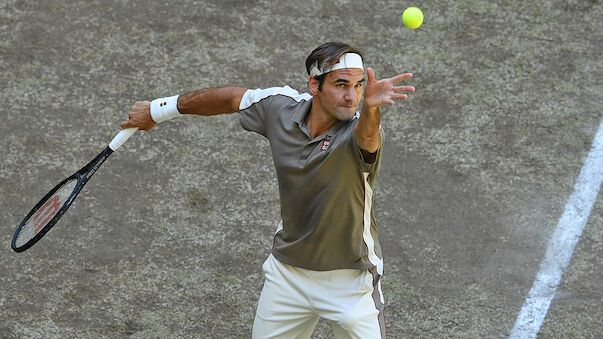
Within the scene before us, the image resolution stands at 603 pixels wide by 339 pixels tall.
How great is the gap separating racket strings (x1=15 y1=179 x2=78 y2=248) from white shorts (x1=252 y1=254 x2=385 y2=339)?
1244 mm

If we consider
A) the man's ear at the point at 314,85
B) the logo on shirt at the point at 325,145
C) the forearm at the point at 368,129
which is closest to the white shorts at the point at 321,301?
the logo on shirt at the point at 325,145

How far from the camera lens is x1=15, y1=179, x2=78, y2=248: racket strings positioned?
4895 millimetres

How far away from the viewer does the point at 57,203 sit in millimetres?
5016

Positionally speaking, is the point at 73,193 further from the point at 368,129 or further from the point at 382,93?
the point at 382,93

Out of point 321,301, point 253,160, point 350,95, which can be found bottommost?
point 321,301

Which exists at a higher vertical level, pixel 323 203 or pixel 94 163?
pixel 94 163

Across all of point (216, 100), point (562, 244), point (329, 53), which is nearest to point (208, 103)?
point (216, 100)

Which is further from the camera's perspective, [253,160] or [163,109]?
[253,160]

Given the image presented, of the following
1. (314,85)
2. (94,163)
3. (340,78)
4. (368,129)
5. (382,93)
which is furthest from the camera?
(94,163)

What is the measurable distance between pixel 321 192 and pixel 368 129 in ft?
1.56

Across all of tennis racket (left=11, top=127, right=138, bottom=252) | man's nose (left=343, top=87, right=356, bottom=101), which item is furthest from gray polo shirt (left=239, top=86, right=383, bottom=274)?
tennis racket (left=11, top=127, right=138, bottom=252)

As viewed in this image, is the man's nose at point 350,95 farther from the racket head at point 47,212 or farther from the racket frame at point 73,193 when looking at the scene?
the racket head at point 47,212

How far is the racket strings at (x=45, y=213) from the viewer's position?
193 inches

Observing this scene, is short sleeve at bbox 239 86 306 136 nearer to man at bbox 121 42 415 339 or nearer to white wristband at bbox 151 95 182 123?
man at bbox 121 42 415 339
